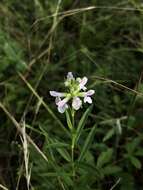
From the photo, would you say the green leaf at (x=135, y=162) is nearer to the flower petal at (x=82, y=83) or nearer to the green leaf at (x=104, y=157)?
the green leaf at (x=104, y=157)

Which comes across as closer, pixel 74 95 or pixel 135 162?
pixel 74 95

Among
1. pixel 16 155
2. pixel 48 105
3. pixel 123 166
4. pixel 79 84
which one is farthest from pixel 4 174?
pixel 79 84

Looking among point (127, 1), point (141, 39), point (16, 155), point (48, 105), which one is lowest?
point (16, 155)

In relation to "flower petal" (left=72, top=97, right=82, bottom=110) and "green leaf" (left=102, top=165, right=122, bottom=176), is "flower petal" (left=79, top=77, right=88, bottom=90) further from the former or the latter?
"green leaf" (left=102, top=165, right=122, bottom=176)

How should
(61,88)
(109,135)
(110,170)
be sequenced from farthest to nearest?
1. (61,88)
2. (109,135)
3. (110,170)

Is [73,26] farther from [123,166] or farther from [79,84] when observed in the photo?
[79,84]

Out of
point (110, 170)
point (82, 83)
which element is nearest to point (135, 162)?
point (110, 170)

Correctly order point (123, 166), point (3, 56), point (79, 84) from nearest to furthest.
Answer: point (79, 84) → point (123, 166) → point (3, 56)

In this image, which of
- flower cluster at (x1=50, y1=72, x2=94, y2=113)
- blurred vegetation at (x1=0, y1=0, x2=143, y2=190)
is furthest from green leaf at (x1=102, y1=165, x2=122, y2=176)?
flower cluster at (x1=50, y1=72, x2=94, y2=113)

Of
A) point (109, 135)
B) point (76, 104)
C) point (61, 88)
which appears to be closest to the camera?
point (76, 104)

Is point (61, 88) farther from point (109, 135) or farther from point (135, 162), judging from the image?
point (135, 162)
